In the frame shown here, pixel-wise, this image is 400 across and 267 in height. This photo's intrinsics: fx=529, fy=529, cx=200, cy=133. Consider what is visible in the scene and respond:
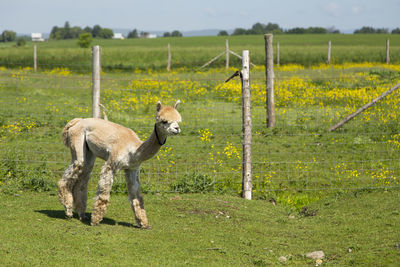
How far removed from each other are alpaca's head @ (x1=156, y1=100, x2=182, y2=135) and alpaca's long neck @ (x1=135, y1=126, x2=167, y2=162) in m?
0.20

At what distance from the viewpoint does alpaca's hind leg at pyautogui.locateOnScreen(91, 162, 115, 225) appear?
789 cm

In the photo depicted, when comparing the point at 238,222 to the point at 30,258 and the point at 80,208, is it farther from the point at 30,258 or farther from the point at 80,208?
the point at 30,258

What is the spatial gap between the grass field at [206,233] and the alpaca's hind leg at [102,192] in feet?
0.67

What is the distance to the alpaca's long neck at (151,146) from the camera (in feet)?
24.4

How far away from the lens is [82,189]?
8.52 metres

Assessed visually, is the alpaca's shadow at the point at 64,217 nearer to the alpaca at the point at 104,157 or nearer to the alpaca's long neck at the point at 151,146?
the alpaca at the point at 104,157

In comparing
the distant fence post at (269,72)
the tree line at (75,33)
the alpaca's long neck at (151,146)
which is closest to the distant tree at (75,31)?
the tree line at (75,33)

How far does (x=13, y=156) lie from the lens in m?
11.6

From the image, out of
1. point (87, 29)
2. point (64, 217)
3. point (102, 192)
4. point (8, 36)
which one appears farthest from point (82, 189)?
point (87, 29)

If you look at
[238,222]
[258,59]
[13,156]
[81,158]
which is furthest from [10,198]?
[258,59]

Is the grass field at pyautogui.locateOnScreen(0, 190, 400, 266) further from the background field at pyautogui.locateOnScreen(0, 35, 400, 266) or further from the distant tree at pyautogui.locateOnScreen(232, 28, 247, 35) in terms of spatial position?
the distant tree at pyautogui.locateOnScreen(232, 28, 247, 35)

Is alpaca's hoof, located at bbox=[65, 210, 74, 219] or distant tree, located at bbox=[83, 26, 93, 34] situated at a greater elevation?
distant tree, located at bbox=[83, 26, 93, 34]

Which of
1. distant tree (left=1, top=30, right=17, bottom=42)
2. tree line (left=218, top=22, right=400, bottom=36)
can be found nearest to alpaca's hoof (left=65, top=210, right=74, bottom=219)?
tree line (left=218, top=22, right=400, bottom=36)

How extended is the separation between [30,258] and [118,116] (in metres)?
10.7
